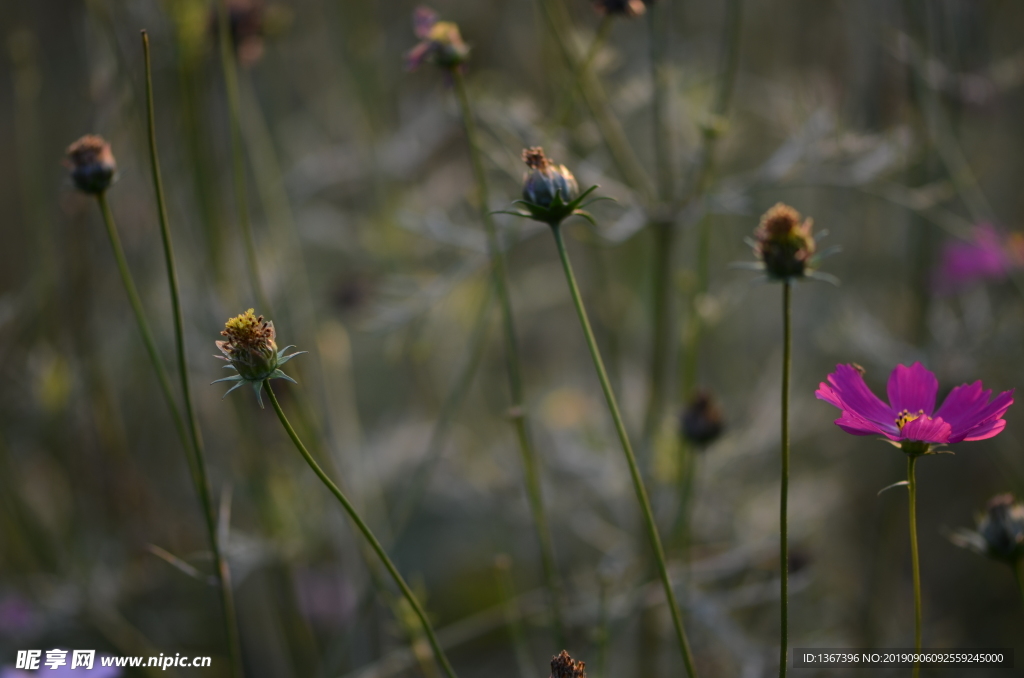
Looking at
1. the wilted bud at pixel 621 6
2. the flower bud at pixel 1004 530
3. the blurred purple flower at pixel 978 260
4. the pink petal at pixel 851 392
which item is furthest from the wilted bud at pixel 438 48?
the blurred purple flower at pixel 978 260

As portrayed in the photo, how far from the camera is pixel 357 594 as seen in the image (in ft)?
3.09

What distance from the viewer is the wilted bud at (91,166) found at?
46 cm

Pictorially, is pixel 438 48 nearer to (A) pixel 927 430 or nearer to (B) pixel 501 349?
(A) pixel 927 430

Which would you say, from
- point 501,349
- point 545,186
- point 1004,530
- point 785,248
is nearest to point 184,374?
point 545,186

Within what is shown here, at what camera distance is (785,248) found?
432mm

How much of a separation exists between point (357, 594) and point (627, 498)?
39 cm

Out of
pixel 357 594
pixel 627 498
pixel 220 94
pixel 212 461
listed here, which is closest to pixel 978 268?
pixel 627 498

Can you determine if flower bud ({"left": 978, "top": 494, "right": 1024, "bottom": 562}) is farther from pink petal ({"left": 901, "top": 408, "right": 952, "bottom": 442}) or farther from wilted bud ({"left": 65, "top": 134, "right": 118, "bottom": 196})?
wilted bud ({"left": 65, "top": 134, "right": 118, "bottom": 196})

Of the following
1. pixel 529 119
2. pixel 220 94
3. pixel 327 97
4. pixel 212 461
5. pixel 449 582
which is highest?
pixel 327 97

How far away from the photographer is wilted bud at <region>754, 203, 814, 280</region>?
0.43 metres

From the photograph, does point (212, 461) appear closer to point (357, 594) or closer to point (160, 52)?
point (357, 594)

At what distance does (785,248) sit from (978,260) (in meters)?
0.61

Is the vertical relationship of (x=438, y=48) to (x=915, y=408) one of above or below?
above

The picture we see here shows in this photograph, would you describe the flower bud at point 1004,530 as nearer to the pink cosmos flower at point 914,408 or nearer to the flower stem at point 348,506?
the pink cosmos flower at point 914,408
